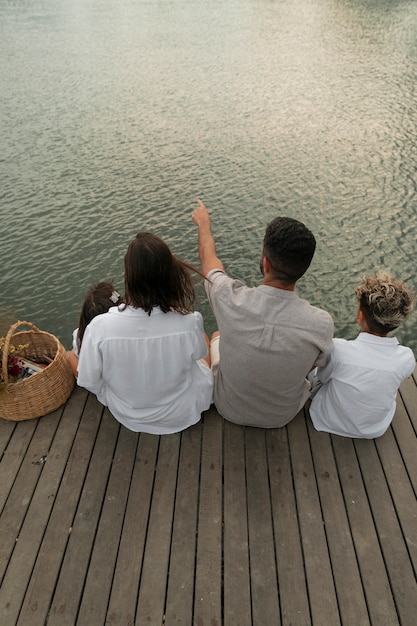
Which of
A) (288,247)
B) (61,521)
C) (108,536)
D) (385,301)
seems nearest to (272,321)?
(288,247)

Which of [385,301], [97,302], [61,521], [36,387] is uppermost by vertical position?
[385,301]

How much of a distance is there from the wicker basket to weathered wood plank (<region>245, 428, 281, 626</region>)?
143 centimetres

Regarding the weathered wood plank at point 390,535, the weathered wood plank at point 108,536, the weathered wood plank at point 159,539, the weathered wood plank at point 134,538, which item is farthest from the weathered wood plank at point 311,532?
the weathered wood plank at point 108,536

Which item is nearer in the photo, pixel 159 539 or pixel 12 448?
pixel 159 539

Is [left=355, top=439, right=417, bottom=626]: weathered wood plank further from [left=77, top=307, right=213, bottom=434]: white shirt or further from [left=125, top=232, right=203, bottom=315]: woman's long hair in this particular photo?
[left=125, top=232, right=203, bottom=315]: woman's long hair

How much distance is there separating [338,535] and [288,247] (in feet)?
5.72

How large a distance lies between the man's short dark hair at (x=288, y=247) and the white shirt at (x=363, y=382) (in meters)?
0.77

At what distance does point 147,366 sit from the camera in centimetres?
272

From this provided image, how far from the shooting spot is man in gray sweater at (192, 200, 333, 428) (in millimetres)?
2342

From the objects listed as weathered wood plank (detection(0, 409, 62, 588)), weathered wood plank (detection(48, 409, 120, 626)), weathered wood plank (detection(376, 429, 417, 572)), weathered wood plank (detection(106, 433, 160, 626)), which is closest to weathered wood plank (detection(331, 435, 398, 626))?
weathered wood plank (detection(376, 429, 417, 572))

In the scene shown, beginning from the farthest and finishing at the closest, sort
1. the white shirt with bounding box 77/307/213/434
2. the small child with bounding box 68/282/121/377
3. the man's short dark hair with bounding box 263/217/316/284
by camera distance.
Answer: the small child with bounding box 68/282/121/377 < the white shirt with bounding box 77/307/213/434 < the man's short dark hair with bounding box 263/217/316/284

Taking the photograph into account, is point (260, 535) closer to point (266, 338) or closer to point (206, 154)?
point (266, 338)

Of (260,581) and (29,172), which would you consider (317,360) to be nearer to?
(260,581)

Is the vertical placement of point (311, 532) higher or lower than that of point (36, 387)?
lower
